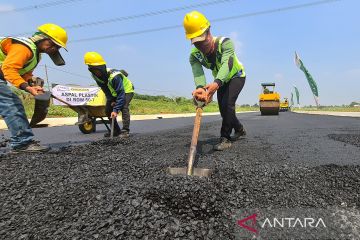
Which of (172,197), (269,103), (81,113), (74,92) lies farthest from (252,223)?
(269,103)

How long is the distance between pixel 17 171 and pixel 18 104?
52.3 inches

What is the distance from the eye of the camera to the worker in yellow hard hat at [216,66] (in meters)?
3.93

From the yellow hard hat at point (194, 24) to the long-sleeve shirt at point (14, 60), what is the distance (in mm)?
2026

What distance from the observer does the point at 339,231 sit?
1.98 metres

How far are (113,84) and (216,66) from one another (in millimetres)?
2609

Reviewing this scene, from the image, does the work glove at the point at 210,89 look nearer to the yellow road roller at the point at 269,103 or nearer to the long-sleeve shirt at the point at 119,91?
the long-sleeve shirt at the point at 119,91

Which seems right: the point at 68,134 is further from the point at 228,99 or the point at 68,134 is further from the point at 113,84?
the point at 228,99

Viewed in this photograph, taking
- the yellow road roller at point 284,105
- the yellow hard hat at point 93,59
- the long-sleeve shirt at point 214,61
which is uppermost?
the yellow hard hat at point 93,59

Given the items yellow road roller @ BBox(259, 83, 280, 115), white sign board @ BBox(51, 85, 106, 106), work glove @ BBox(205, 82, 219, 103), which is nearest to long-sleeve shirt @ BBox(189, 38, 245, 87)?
work glove @ BBox(205, 82, 219, 103)

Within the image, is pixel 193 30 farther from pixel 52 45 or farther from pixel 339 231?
pixel 339 231

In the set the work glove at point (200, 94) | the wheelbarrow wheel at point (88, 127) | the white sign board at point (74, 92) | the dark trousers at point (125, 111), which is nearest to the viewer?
the work glove at point (200, 94)

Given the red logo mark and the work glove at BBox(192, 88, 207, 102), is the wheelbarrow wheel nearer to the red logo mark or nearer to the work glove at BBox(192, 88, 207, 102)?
the work glove at BBox(192, 88, 207, 102)

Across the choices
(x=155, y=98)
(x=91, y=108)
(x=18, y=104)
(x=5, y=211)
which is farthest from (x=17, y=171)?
(x=155, y=98)

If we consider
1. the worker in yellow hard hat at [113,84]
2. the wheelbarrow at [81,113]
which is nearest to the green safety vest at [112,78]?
A: the worker in yellow hard hat at [113,84]
